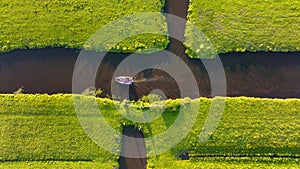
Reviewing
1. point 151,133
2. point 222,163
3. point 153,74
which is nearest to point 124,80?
point 153,74

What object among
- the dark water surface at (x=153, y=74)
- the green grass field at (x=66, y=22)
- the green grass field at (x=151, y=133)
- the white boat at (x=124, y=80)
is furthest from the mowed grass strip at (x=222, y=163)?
the green grass field at (x=66, y=22)

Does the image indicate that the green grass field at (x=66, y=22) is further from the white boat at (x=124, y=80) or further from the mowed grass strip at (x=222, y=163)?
the mowed grass strip at (x=222, y=163)

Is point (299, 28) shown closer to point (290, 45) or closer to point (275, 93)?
point (290, 45)

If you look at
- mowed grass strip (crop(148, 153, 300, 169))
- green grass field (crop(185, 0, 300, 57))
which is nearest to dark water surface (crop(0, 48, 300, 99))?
green grass field (crop(185, 0, 300, 57))

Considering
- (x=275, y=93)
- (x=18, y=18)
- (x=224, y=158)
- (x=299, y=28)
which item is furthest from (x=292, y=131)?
(x=18, y=18)

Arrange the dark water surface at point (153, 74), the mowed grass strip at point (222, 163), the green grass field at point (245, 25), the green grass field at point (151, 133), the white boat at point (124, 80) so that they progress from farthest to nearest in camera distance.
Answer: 1. the white boat at point (124, 80)
2. the dark water surface at point (153, 74)
3. the green grass field at point (245, 25)
4. the green grass field at point (151, 133)
5. the mowed grass strip at point (222, 163)

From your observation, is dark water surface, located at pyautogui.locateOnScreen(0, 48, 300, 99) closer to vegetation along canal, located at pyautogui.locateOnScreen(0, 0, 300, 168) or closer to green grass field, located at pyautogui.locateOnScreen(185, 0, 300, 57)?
vegetation along canal, located at pyautogui.locateOnScreen(0, 0, 300, 168)
